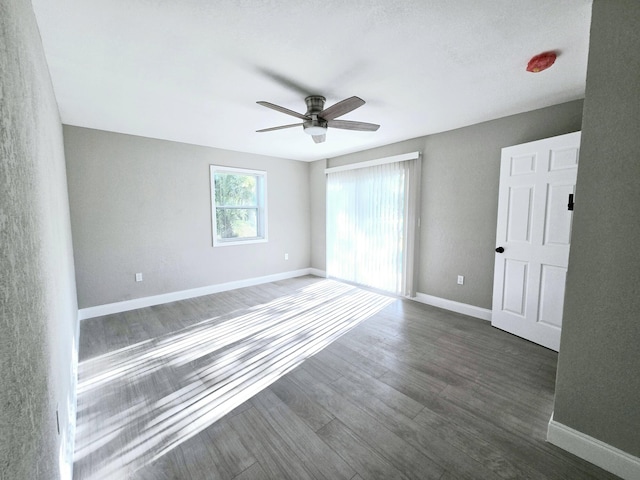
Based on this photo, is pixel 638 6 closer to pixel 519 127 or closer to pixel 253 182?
pixel 519 127

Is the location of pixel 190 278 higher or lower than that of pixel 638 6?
lower

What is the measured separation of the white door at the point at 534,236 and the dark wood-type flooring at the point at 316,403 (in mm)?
265

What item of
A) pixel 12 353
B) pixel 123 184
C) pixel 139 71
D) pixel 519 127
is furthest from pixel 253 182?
pixel 12 353

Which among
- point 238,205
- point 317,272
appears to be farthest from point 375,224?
point 238,205

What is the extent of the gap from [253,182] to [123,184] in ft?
6.43

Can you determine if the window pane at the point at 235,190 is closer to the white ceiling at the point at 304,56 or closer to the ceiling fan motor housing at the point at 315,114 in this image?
the white ceiling at the point at 304,56

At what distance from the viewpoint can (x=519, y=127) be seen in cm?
298

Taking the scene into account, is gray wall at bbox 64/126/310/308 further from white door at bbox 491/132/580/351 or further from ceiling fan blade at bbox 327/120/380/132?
white door at bbox 491/132/580/351

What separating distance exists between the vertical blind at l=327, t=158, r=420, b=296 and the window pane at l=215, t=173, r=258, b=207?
1.43 metres

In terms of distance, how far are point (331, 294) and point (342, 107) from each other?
2.98 metres

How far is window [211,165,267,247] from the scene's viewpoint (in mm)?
4488

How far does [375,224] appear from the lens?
4.50 metres

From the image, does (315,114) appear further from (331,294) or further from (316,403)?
(331,294)

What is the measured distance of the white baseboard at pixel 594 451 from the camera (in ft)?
4.57
